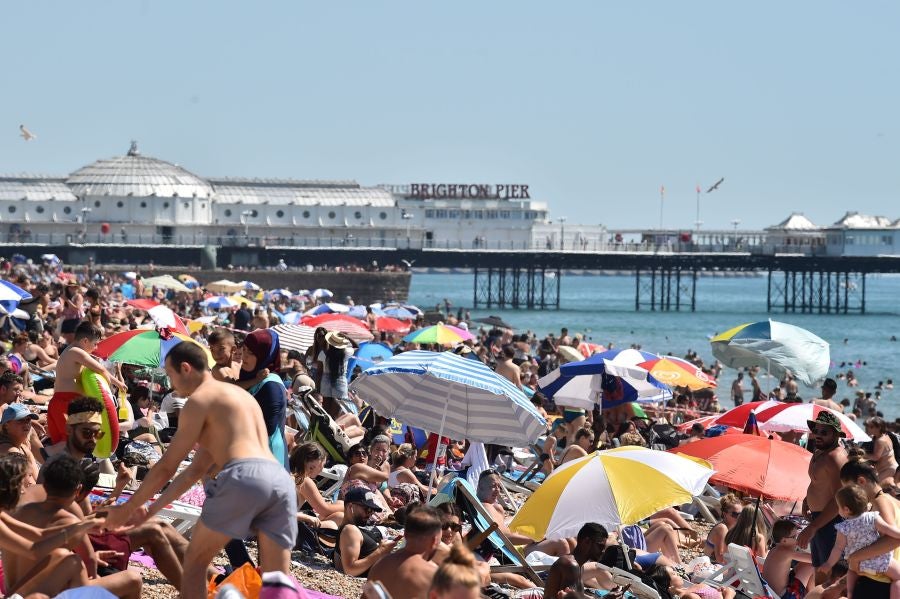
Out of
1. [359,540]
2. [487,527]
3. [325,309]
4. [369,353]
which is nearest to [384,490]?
[487,527]

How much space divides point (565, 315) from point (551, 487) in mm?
76075

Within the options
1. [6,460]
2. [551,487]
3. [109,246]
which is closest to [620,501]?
[551,487]

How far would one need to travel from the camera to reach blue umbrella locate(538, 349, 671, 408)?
14773 millimetres

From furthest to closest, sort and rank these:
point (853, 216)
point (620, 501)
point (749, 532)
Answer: point (853, 216) → point (749, 532) → point (620, 501)

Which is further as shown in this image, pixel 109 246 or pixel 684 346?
pixel 109 246

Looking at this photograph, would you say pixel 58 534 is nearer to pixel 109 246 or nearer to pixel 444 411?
pixel 444 411

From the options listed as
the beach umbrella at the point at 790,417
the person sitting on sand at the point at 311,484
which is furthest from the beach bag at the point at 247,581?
the beach umbrella at the point at 790,417

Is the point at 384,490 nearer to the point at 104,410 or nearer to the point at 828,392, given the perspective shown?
the point at 104,410

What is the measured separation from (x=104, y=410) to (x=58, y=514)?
7.70 feet

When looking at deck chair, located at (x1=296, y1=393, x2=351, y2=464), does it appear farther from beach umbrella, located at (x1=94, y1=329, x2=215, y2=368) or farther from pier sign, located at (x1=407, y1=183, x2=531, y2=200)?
pier sign, located at (x1=407, y1=183, x2=531, y2=200)

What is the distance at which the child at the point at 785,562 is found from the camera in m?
8.03

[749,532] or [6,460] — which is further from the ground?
[6,460]

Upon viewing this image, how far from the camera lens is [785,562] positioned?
805cm

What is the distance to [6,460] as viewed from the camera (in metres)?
5.47
